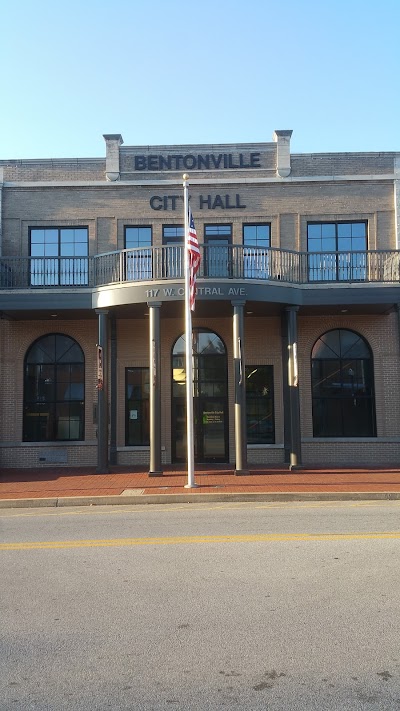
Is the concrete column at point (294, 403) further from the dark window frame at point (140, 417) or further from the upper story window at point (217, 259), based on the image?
the dark window frame at point (140, 417)

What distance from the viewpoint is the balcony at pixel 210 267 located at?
17.5 m

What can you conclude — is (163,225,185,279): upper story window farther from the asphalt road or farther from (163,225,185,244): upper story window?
the asphalt road

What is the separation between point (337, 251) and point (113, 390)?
26.3 feet

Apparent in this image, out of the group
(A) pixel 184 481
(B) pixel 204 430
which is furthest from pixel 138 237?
(A) pixel 184 481

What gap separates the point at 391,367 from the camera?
61.0ft

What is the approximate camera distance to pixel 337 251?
58.9ft

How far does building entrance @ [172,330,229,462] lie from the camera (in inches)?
727

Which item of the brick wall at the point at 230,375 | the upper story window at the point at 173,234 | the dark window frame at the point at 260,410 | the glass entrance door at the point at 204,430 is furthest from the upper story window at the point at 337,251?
the glass entrance door at the point at 204,430

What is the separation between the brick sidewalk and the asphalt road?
3.89 metres

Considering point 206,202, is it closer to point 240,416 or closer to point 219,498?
point 240,416

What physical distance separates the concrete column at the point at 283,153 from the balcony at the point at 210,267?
2.87 m

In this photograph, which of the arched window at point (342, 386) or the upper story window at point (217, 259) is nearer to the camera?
the upper story window at point (217, 259)

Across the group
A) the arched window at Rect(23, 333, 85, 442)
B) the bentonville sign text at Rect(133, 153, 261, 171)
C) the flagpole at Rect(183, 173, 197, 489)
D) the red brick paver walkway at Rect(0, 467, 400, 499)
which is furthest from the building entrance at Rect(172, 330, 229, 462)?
the bentonville sign text at Rect(133, 153, 261, 171)

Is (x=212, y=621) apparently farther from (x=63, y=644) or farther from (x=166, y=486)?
(x=166, y=486)
